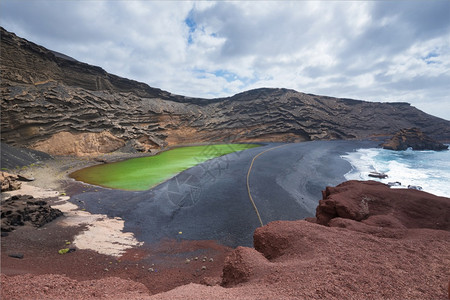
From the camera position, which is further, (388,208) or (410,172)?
(410,172)

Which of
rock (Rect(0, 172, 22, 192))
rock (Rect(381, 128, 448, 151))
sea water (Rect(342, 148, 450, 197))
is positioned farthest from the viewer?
rock (Rect(381, 128, 448, 151))

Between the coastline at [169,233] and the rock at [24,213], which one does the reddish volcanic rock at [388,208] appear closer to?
the coastline at [169,233]

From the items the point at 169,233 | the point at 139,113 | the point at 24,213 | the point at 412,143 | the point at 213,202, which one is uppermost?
the point at 139,113

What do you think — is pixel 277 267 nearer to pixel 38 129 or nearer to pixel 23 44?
pixel 38 129

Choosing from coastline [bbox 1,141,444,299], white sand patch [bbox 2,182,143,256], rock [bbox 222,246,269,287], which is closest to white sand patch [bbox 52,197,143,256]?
white sand patch [bbox 2,182,143,256]

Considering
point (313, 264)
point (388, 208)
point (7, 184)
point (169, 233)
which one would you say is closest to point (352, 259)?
point (313, 264)

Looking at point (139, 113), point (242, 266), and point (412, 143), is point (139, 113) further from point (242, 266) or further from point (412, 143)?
point (412, 143)

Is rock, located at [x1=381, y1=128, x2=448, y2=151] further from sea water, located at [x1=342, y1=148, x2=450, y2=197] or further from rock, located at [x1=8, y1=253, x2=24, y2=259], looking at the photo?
rock, located at [x1=8, y1=253, x2=24, y2=259]
